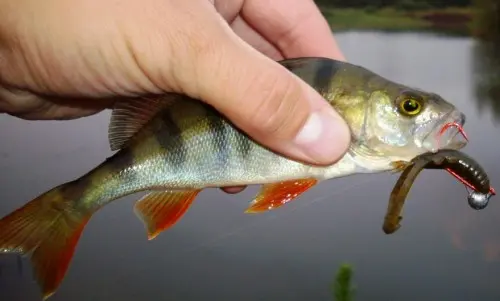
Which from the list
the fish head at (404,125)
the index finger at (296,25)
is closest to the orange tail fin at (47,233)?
the fish head at (404,125)

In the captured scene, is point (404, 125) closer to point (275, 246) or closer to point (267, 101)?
point (267, 101)

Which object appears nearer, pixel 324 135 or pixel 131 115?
pixel 324 135

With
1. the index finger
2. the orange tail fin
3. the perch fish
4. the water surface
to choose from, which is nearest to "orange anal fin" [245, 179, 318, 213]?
the perch fish

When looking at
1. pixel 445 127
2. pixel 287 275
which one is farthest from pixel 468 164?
pixel 287 275

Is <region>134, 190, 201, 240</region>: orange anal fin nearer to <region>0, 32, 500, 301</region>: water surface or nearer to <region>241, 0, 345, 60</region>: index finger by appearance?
<region>241, 0, 345, 60</region>: index finger

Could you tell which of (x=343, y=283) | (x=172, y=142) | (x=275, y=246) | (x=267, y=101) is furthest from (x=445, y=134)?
(x=275, y=246)

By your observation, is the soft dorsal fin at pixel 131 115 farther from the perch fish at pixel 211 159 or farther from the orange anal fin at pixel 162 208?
the orange anal fin at pixel 162 208
